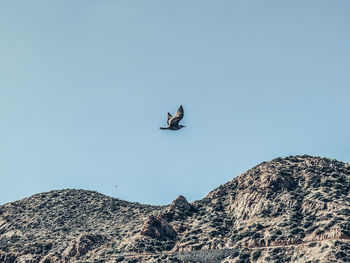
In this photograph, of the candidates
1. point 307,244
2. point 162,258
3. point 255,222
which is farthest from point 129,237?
point 307,244

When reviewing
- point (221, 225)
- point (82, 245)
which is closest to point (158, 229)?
point (221, 225)

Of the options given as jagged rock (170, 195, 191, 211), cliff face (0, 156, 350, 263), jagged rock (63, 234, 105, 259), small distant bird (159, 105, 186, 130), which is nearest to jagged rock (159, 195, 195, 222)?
jagged rock (170, 195, 191, 211)

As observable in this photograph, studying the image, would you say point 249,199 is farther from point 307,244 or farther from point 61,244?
point 61,244

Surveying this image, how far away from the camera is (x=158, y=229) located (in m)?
119

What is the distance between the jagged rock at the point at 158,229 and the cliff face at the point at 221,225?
0.55 feet

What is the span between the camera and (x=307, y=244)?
343 feet

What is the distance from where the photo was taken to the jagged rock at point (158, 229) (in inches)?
4641

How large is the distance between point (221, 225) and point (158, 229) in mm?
10549

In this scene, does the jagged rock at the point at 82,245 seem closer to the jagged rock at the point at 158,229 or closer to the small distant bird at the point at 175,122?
the jagged rock at the point at 158,229

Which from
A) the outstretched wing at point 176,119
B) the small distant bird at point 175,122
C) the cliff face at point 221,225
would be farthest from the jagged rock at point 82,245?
the outstretched wing at point 176,119

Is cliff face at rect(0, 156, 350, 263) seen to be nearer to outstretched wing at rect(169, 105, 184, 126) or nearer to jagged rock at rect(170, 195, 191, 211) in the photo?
jagged rock at rect(170, 195, 191, 211)

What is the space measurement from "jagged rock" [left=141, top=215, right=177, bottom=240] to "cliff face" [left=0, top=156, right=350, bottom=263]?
167 millimetres

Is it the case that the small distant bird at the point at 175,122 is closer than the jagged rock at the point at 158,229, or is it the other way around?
the small distant bird at the point at 175,122

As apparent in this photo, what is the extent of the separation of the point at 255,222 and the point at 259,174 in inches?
579
